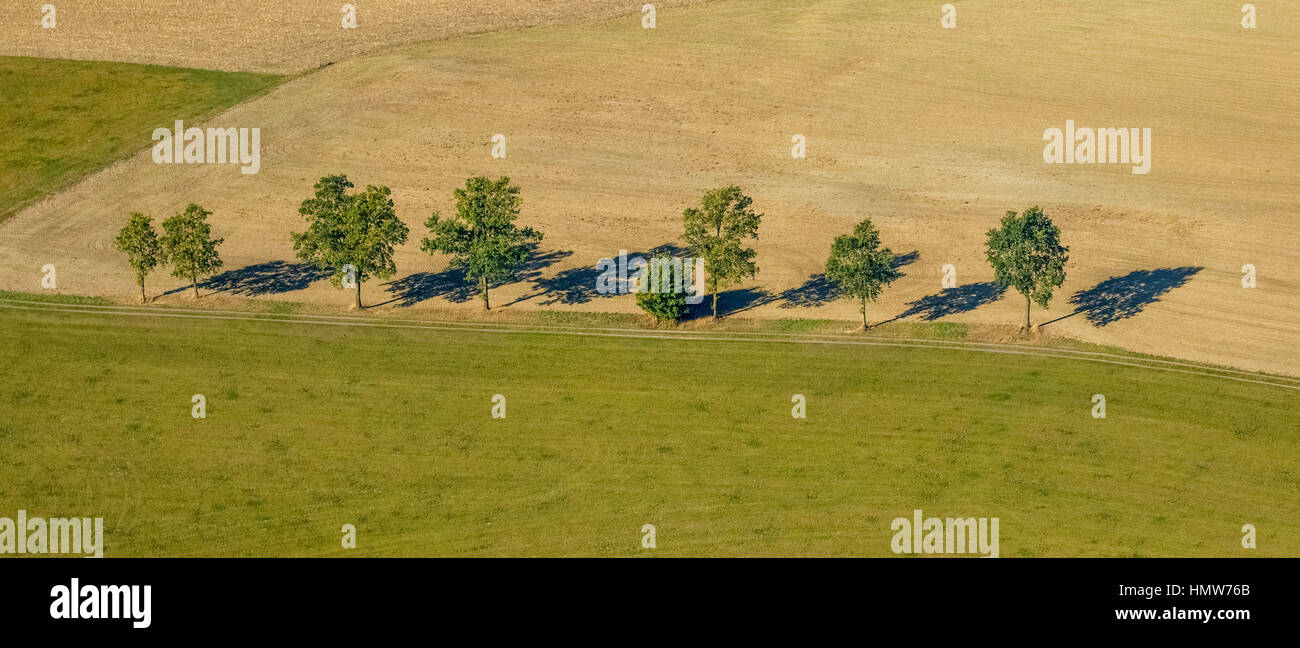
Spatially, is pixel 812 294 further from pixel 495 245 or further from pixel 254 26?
pixel 254 26

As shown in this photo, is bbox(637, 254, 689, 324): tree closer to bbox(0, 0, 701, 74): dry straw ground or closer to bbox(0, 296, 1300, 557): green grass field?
bbox(0, 296, 1300, 557): green grass field

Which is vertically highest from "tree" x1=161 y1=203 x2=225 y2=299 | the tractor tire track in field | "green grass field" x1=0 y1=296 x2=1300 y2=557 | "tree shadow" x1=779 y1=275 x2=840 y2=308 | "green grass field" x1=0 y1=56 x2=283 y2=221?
"green grass field" x1=0 y1=56 x2=283 y2=221

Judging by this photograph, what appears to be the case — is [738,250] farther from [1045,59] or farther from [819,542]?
[1045,59]

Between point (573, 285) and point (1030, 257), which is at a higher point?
point (1030, 257)

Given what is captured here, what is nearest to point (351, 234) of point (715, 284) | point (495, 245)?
point (495, 245)

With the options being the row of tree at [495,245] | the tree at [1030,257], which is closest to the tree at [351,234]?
the row of tree at [495,245]

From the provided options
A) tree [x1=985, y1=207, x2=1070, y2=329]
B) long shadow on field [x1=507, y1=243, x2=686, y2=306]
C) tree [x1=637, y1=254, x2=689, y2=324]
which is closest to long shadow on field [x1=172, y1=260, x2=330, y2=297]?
long shadow on field [x1=507, y1=243, x2=686, y2=306]

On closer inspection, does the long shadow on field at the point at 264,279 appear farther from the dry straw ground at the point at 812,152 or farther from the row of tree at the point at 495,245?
the row of tree at the point at 495,245
